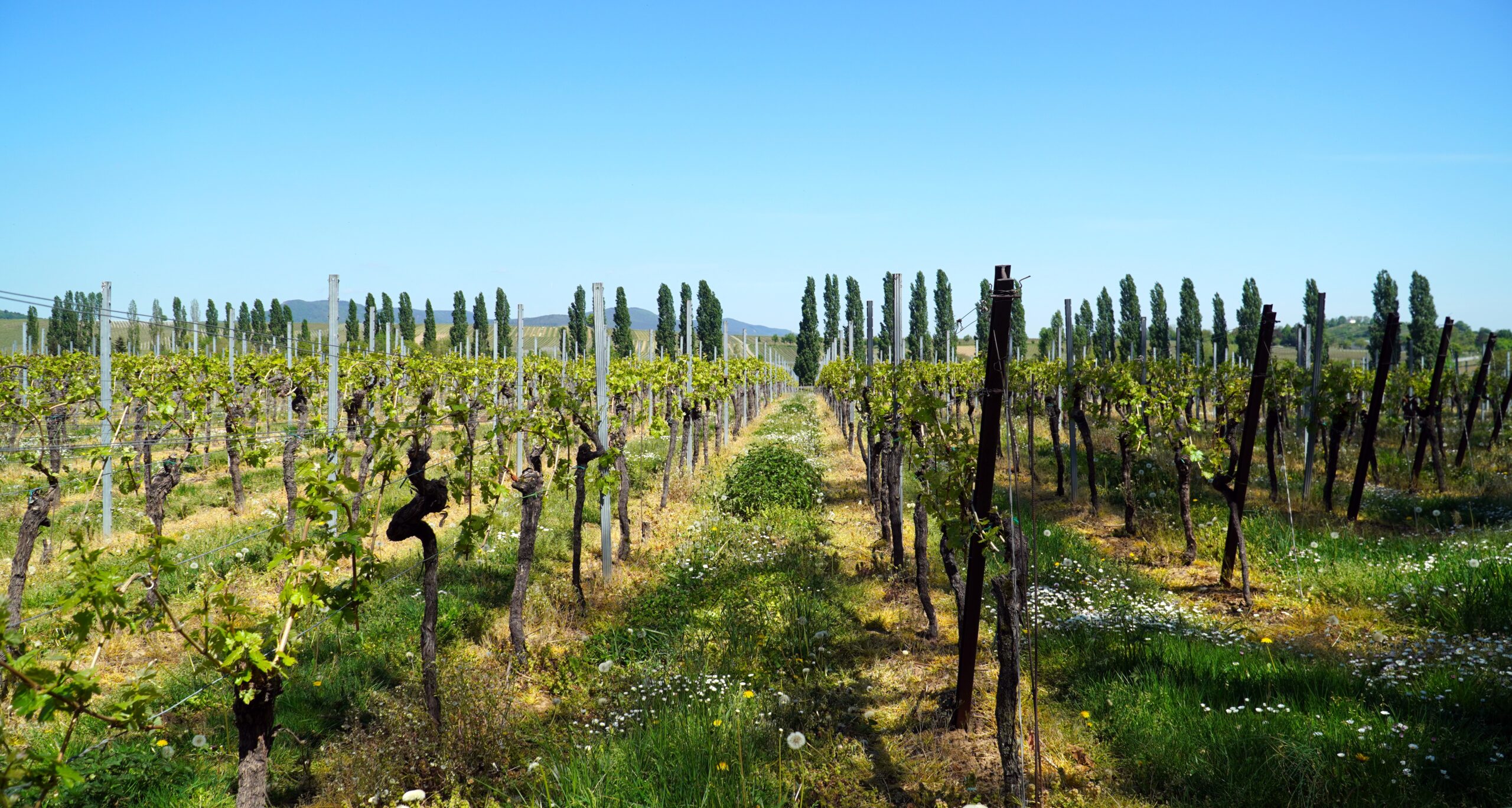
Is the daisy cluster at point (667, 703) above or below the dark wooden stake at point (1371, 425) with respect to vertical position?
below

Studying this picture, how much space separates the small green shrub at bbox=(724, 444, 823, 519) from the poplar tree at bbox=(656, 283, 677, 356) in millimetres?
34807

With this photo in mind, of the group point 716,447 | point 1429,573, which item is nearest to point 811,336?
point 716,447

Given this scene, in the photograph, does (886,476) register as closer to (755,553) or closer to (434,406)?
(755,553)

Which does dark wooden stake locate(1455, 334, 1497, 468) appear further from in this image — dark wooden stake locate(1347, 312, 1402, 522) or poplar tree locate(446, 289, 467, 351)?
poplar tree locate(446, 289, 467, 351)

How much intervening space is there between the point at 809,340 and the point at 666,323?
11072 mm

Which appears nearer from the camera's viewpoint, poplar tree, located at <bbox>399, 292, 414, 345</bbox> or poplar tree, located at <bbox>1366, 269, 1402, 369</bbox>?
poplar tree, located at <bbox>1366, 269, 1402, 369</bbox>

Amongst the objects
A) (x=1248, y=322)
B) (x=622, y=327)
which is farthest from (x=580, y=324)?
(x=1248, y=322)

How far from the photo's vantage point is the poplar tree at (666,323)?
Answer: 53.3 metres

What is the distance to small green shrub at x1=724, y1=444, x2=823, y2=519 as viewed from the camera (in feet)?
40.3

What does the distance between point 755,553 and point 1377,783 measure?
6353mm

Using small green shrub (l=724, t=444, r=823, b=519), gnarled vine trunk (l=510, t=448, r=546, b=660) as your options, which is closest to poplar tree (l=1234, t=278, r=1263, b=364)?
small green shrub (l=724, t=444, r=823, b=519)

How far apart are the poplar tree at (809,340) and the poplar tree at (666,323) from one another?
382 inches

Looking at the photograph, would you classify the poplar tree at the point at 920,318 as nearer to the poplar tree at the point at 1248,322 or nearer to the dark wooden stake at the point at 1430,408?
the poplar tree at the point at 1248,322

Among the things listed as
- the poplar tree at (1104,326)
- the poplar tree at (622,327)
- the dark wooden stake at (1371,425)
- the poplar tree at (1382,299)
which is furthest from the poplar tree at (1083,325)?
the dark wooden stake at (1371,425)
